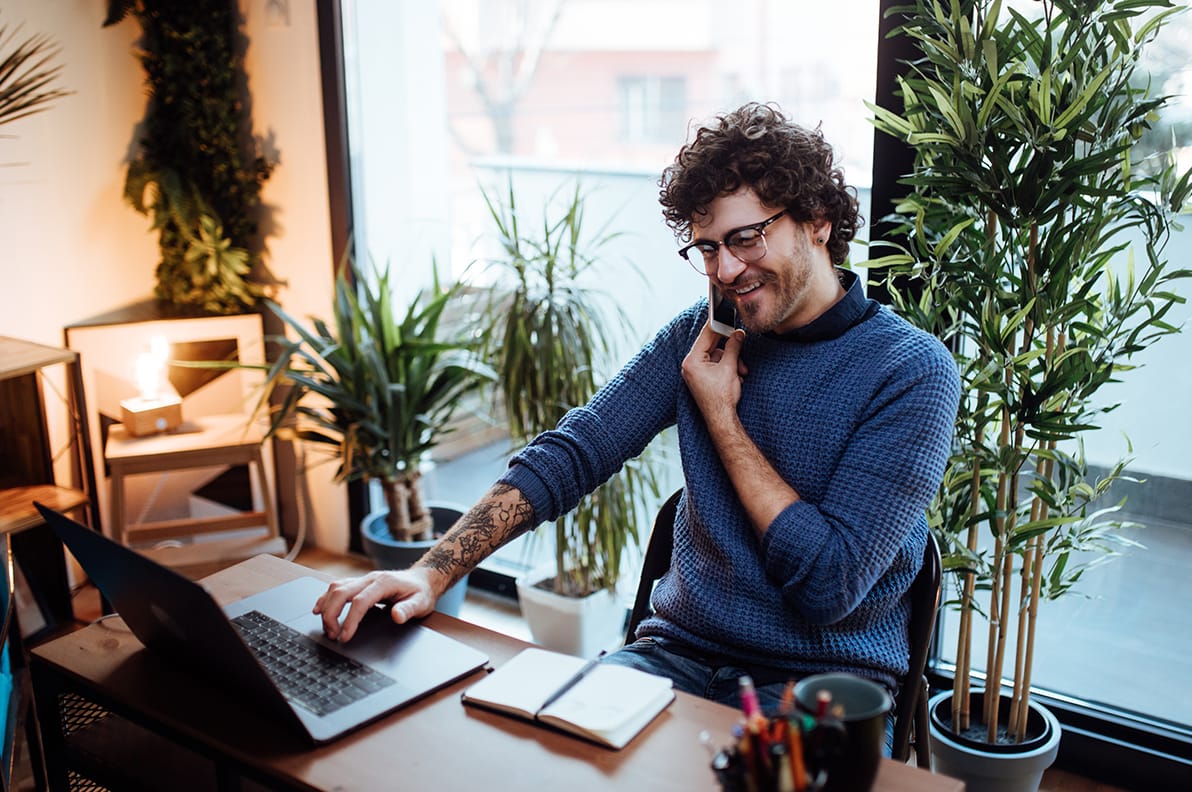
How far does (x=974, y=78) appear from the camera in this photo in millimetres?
1893

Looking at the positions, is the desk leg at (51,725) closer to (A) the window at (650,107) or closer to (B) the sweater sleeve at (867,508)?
(B) the sweater sleeve at (867,508)

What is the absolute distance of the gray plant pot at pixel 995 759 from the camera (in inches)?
85.7

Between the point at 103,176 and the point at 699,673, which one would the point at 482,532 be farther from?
the point at 103,176

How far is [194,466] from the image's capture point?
3307 mm

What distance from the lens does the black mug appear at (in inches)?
41.4

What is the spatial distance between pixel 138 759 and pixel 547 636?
163 cm

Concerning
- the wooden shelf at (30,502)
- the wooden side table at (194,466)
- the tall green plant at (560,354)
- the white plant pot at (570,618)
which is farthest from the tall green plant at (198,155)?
the white plant pot at (570,618)

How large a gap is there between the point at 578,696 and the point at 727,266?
0.74 meters

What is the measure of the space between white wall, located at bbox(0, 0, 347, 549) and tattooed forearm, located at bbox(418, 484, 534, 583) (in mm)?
1902

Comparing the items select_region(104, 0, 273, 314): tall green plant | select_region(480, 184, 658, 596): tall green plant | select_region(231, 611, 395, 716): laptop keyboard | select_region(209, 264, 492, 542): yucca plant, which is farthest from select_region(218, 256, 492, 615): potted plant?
select_region(231, 611, 395, 716): laptop keyboard

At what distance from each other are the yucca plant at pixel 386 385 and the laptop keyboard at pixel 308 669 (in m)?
1.52

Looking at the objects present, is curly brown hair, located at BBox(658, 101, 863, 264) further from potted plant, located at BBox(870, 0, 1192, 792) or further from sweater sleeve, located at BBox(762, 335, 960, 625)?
sweater sleeve, located at BBox(762, 335, 960, 625)

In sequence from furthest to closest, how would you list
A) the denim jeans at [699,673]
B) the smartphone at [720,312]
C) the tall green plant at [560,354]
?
the tall green plant at [560,354]
the smartphone at [720,312]
the denim jeans at [699,673]

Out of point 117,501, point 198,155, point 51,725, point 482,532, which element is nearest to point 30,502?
point 117,501
